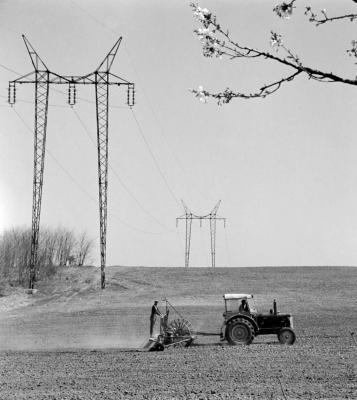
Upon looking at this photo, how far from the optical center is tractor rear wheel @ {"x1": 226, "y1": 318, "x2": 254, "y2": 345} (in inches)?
975

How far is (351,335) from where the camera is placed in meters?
30.5

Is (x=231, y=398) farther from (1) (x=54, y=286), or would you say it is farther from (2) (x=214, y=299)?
(1) (x=54, y=286)

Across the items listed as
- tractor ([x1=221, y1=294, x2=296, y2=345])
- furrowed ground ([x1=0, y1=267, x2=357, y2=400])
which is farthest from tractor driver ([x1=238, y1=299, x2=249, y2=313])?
furrowed ground ([x1=0, y1=267, x2=357, y2=400])

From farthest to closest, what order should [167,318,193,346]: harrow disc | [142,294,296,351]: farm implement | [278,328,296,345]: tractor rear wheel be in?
[278,328,296,345]: tractor rear wheel → [167,318,193,346]: harrow disc → [142,294,296,351]: farm implement

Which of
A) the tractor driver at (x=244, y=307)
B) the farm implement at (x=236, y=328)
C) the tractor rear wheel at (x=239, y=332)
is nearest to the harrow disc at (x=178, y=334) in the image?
the farm implement at (x=236, y=328)

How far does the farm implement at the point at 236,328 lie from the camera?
80.8ft

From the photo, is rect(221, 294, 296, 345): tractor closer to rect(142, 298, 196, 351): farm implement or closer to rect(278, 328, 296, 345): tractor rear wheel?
rect(278, 328, 296, 345): tractor rear wheel

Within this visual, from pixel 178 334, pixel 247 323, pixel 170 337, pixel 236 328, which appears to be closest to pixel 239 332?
pixel 236 328

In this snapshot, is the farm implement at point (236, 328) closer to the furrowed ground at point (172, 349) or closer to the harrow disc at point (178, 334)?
the harrow disc at point (178, 334)

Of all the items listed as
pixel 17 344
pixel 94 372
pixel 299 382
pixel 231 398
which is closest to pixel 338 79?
pixel 231 398

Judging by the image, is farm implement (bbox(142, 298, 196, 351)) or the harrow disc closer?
farm implement (bbox(142, 298, 196, 351))

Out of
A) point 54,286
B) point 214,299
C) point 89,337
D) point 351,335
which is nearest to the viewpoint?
point 351,335

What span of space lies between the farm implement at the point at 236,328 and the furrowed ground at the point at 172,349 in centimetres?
55

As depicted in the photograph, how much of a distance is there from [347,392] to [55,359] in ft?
34.1
